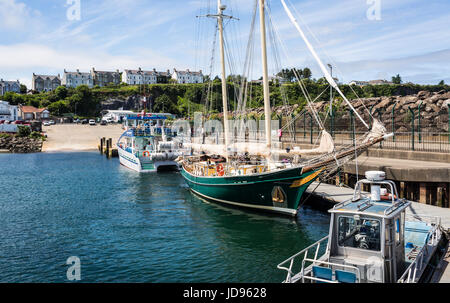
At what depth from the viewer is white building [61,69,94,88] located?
624 feet

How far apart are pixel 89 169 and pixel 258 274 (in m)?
41.2

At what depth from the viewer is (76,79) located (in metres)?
192

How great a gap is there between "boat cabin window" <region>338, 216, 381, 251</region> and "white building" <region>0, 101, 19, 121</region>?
5783 inches

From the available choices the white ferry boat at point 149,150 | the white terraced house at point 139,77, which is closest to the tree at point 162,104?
the white terraced house at point 139,77

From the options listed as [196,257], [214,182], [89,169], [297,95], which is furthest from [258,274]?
[297,95]

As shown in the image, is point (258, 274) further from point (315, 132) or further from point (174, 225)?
point (315, 132)

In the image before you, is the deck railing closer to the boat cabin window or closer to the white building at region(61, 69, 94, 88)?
the boat cabin window

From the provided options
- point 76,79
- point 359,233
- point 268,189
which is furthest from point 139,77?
point 359,233

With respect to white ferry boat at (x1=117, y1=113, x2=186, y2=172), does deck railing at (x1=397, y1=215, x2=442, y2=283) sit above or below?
below

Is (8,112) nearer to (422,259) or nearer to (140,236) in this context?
(140,236)

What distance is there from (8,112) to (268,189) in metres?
139

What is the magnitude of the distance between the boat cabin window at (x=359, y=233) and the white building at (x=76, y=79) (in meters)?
199

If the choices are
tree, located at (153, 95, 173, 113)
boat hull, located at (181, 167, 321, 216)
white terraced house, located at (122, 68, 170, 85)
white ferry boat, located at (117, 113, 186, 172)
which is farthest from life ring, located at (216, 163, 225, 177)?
white terraced house, located at (122, 68, 170, 85)
